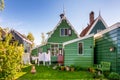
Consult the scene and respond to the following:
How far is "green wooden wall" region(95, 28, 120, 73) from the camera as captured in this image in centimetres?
1747

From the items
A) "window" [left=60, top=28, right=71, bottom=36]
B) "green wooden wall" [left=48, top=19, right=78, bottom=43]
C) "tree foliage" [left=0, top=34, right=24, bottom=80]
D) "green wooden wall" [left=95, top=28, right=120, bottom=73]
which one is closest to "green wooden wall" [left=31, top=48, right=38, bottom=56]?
"green wooden wall" [left=48, top=19, right=78, bottom=43]

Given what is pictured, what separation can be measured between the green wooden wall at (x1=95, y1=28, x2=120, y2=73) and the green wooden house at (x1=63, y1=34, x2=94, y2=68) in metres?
0.77

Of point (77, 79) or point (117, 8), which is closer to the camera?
point (77, 79)

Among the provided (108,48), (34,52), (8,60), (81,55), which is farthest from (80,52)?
(34,52)

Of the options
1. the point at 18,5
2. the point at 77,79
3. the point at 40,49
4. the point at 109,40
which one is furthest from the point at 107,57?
the point at 40,49

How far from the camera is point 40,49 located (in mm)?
33406

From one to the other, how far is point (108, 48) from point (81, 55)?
443 centimetres

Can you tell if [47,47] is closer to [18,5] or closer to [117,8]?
[18,5]

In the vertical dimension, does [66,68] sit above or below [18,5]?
below

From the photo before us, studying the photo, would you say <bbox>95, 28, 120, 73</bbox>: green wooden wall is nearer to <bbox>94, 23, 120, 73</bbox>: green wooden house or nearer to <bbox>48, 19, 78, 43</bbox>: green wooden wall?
<bbox>94, 23, 120, 73</bbox>: green wooden house

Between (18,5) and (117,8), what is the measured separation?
9.77 m

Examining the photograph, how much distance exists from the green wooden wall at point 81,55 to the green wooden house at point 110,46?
2.60 ft

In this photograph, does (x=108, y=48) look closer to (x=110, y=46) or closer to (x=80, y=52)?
(x=110, y=46)

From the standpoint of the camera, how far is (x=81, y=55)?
23438 millimetres
